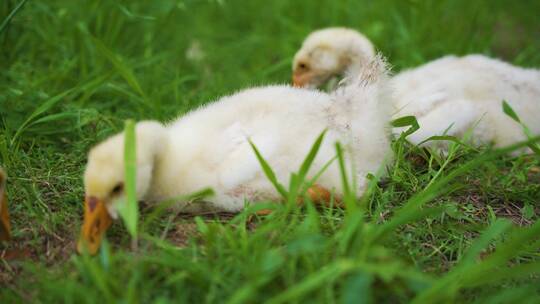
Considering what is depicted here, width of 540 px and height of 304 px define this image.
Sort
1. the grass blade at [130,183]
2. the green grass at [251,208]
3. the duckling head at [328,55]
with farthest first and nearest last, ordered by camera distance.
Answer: the duckling head at [328,55] < the grass blade at [130,183] < the green grass at [251,208]

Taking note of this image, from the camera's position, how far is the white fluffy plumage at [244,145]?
8.36 ft

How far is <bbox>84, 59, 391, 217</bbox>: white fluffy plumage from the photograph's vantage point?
2547mm

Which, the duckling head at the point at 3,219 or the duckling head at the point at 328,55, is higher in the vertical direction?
the duckling head at the point at 328,55

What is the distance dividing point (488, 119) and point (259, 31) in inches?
106

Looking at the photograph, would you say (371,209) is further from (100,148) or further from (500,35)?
(500,35)

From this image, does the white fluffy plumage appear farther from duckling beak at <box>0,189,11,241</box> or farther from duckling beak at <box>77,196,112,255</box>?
duckling beak at <box>0,189,11,241</box>

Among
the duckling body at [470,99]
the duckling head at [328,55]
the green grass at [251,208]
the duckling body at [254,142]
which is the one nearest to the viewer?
the green grass at [251,208]

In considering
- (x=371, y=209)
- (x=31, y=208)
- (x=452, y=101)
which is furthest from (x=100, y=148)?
(x=452, y=101)

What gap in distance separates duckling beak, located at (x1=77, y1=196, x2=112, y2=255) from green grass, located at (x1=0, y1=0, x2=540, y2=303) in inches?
2.1

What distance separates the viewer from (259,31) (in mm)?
5758

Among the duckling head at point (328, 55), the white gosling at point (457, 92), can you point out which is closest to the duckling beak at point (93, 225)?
the white gosling at point (457, 92)

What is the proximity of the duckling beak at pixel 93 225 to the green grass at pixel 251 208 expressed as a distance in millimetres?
52

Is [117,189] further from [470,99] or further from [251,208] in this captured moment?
[470,99]

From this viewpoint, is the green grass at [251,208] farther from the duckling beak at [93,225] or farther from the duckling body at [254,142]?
the duckling body at [254,142]
